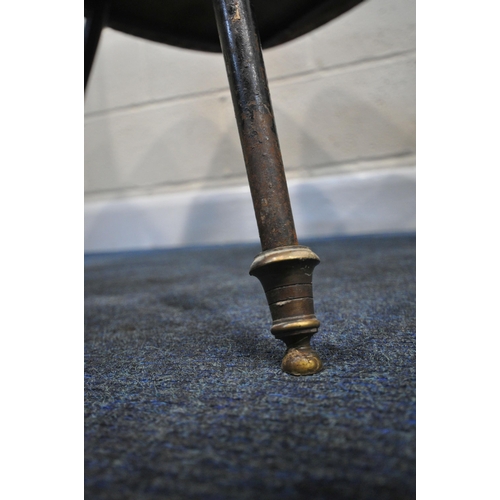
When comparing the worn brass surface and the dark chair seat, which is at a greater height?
the dark chair seat

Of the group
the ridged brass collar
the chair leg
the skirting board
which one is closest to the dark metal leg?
the chair leg

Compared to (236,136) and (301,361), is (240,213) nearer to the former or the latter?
(236,136)

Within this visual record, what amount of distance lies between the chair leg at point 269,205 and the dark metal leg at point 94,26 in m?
0.26

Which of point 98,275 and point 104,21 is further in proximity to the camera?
point 98,275

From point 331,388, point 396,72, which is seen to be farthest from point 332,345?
point 396,72

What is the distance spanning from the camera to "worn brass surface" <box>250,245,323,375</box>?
0.30 meters

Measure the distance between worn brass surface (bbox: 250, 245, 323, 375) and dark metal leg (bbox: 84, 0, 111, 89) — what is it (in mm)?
368

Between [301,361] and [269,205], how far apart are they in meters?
0.10

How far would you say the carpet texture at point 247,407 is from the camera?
199 mm

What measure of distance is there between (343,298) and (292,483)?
0.41m

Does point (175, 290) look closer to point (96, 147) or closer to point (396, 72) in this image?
point (396, 72)

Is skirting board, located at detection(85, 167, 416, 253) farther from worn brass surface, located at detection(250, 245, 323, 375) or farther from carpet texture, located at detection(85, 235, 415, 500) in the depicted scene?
worn brass surface, located at detection(250, 245, 323, 375)

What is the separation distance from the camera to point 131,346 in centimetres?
44

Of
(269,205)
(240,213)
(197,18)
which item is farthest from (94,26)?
(240,213)
